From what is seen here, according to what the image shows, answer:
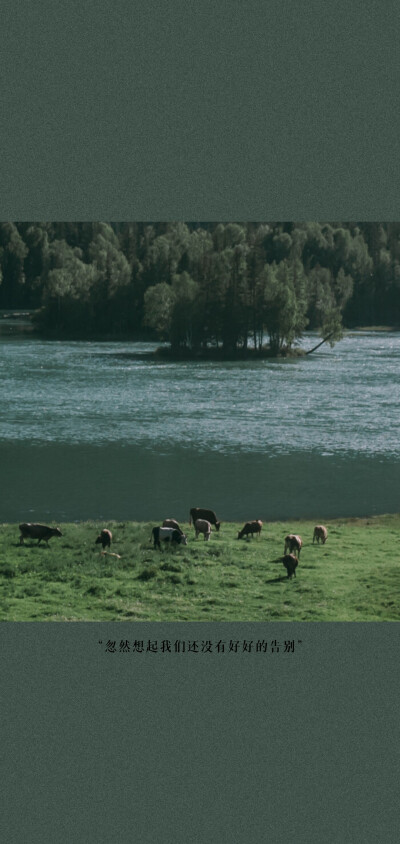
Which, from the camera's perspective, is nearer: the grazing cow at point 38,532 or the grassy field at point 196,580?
the grassy field at point 196,580

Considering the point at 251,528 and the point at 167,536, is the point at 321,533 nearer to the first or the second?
the point at 251,528

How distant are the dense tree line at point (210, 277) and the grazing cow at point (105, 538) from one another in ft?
12.8

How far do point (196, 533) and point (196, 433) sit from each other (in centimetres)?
377

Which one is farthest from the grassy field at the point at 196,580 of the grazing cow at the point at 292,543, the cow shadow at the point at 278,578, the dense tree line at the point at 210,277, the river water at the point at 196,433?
the dense tree line at the point at 210,277

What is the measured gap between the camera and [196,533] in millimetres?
10805

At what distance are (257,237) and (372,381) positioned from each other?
2.83m

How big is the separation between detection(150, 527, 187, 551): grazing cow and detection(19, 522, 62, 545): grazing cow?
1.11 meters

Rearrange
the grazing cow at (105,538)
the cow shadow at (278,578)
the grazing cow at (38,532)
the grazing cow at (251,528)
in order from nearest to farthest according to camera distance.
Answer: the cow shadow at (278,578)
the grazing cow at (105,538)
the grazing cow at (38,532)
the grazing cow at (251,528)

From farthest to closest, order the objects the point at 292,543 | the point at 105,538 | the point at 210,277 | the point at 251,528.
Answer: the point at 210,277 < the point at 251,528 < the point at 105,538 < the point at 292,543

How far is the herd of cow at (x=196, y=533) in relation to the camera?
1026cm

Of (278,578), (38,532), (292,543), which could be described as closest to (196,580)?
(278,578)

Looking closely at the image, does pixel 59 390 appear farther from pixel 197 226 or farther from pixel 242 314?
pixel 197 226

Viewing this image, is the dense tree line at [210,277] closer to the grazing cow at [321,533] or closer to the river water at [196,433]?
the river water at [196,433]

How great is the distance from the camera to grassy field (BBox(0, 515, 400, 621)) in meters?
9.16
